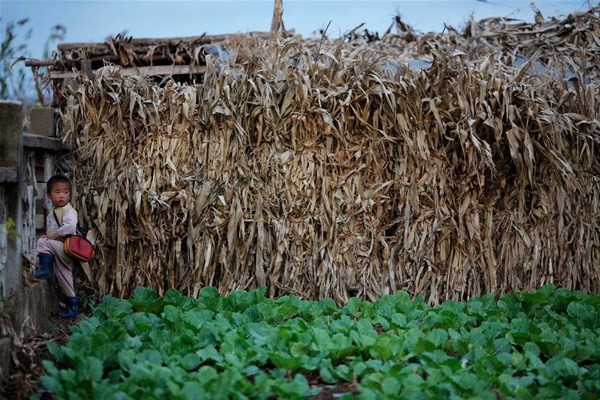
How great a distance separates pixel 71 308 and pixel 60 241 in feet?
1.53

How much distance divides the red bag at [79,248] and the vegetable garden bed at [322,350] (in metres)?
0.44

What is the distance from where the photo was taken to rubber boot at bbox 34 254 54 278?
4801 millimetres

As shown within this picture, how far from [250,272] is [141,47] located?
385 centimetres

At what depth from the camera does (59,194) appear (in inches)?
195

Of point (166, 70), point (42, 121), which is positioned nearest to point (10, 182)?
point (42, 121)

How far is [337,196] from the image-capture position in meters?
5.28

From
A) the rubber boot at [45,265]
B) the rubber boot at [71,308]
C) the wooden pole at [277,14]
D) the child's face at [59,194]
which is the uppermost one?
the wooden pole at [277,14]

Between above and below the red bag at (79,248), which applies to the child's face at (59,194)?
above

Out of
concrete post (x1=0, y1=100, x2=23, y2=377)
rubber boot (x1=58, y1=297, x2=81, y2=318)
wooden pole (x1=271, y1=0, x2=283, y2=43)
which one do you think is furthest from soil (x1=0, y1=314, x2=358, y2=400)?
wooden pole (x1=271, y1=0, x2=283, y2=43)

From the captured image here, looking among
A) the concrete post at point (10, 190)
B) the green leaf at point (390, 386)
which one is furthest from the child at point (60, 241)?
the green leaf at point (390, 386)

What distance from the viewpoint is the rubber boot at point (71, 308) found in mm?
4871

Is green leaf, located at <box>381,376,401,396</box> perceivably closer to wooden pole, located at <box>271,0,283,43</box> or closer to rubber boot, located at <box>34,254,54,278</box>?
rubber boot, located at <box>34,254,54,278</box>

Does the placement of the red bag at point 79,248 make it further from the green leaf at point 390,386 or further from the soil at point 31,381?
the green leaf at point 390,386

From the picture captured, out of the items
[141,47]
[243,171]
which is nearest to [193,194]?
[243,171]
